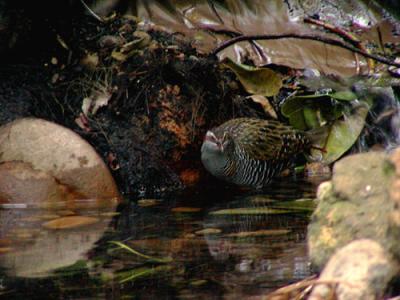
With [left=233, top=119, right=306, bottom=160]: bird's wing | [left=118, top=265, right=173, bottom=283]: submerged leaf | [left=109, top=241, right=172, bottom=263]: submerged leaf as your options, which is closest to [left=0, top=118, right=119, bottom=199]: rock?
[left=233, top=119, right=306, bottom=160]: bird's wing

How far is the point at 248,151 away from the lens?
671 centimetres

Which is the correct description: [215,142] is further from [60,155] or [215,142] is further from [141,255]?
[141,255]

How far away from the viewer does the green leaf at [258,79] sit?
24.3 ft

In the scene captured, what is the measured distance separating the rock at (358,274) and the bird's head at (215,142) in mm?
3476

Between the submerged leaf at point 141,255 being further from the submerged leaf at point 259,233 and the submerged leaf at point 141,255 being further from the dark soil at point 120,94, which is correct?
the dark soil at point 120,94

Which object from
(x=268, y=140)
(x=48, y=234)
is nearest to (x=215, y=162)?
(x=268, y=140)

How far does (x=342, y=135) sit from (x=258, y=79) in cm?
86

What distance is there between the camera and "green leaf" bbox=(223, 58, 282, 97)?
24.3 feet

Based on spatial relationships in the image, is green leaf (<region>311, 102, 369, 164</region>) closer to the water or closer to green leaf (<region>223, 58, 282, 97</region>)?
green leaf (<region>223, 58, 282, 97</region>)

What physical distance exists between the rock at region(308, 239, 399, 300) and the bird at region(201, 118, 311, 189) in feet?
11.4

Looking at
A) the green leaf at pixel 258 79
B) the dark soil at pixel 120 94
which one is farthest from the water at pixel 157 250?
the green leaf at pixel 258 79

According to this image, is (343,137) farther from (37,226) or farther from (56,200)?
(37,226)

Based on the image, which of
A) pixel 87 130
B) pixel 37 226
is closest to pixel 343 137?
pixel 87 130

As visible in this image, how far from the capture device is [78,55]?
272 inches
